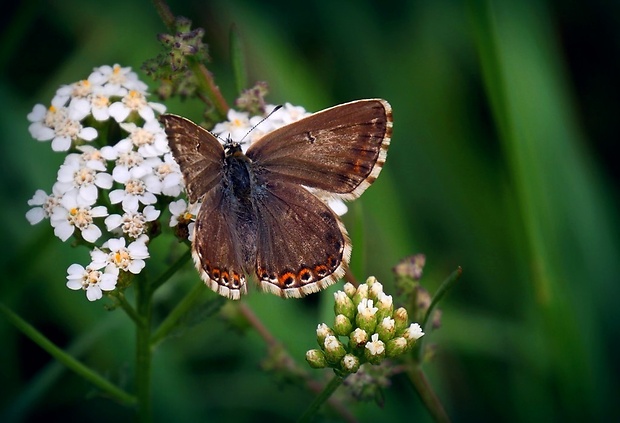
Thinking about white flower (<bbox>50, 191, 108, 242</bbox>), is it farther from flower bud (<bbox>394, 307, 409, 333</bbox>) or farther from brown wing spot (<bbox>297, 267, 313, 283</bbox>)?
flower bud (<bbox>394, 307, 409, 333</bbox>)

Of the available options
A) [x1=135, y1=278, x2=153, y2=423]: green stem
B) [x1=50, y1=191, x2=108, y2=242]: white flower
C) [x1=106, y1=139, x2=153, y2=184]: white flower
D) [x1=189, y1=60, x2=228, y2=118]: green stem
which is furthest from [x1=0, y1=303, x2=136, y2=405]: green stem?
→ [x1=189, y1=60, x2=228, y2=118]: green stem

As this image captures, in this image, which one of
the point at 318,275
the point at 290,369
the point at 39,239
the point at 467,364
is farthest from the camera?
the point at 467,364

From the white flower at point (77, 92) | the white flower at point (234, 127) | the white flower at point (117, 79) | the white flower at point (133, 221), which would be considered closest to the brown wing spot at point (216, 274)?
the white flower at point (133, 221)

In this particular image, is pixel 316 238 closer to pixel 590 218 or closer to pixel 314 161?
pixel 314 161

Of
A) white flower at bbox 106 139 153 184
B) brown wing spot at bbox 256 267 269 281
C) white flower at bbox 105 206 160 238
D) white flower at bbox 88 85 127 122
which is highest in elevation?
white flower at bbox 88 85 127 122

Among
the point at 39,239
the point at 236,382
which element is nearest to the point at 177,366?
the point at 236,382

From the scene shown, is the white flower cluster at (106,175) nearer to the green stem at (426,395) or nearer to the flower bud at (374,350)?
the flower bud at (374,350)

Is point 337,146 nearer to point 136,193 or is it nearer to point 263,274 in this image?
point 263,274
